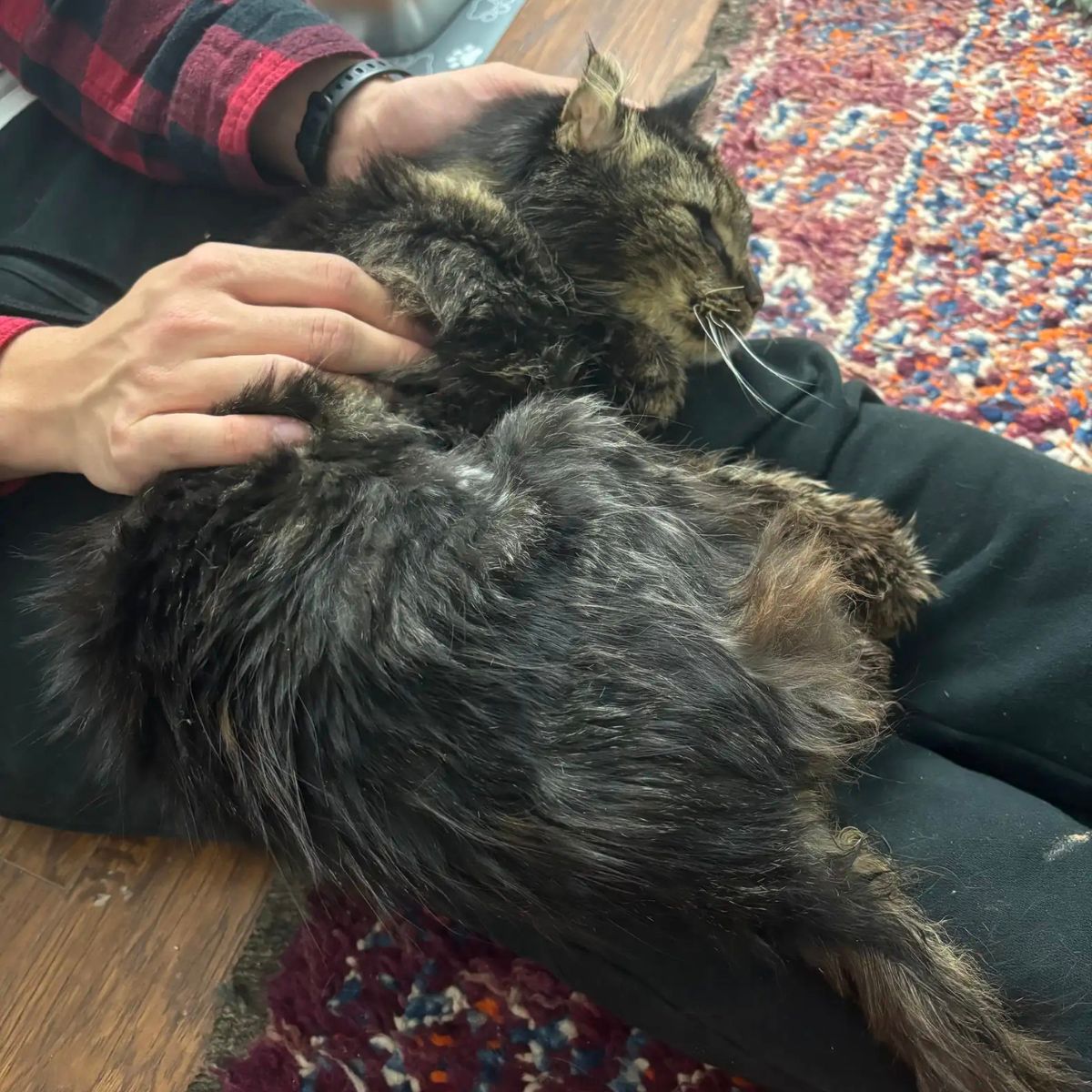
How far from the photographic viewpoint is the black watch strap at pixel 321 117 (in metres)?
1.21

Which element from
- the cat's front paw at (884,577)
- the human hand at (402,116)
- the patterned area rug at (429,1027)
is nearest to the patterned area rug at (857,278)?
the patterned area rug at (429,1027)

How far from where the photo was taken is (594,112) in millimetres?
1091

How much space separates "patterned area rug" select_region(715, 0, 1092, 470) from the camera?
5.09ft

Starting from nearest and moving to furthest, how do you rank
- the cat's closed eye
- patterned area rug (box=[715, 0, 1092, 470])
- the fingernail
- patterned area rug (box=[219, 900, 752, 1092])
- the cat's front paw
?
the fingernail
the cat's front paw
patterned area rug (box=[219, 900, 752, 1092])
the cat's closed eye
patterned area rug (box=[715, 0, 1092, 470])

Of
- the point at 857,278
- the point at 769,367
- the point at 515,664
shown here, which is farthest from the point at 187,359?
the point at 857,278

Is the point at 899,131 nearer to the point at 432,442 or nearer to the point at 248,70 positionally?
the point at 248,70

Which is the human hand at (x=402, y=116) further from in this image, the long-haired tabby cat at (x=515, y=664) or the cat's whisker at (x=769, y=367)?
the cat's whisker at (x=769, y=367)

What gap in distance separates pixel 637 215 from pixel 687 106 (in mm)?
339

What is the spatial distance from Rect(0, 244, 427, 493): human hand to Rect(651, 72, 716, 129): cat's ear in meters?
0.62

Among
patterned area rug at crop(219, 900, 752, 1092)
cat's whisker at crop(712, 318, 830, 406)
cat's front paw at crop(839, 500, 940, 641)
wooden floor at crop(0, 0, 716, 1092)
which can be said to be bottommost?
patterned area rug at crop(219, 900, 752, 1092)

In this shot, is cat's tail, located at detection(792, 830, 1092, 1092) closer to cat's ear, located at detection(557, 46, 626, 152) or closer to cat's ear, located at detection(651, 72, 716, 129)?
cat's ear, located at detection(557, 46, 626, 152)

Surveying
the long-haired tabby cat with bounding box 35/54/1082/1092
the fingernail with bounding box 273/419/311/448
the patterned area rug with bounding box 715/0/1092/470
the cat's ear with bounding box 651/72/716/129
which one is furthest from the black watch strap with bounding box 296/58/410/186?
the patterned area rug with bounding box 715/0/1092/470

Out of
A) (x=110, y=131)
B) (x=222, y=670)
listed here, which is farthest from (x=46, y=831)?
(x=110, y=131)

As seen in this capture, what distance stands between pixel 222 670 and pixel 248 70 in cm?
87
